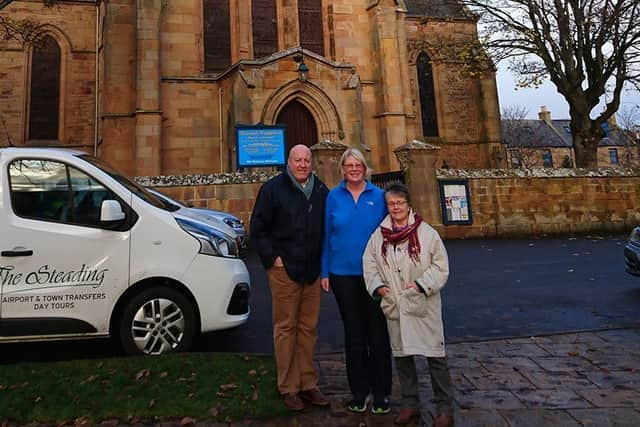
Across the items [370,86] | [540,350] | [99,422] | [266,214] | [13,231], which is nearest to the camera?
[99,422]

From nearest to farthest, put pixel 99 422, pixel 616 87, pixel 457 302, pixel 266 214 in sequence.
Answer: pixel 99 422 < pixel 266 214 < pixel 457 302 < pixel 616 87

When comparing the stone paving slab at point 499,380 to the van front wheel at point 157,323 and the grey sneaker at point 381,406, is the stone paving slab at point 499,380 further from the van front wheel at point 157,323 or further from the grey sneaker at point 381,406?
the van front wheel at point 157,323

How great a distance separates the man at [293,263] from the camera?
307 cm

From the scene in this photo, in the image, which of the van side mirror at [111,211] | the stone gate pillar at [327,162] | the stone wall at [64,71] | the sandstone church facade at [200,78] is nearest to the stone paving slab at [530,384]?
the van side mirror at [111,211]

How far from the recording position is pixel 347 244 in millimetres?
3021

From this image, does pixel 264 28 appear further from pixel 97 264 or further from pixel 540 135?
pixel 540 135

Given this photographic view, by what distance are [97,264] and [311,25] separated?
18.1 m

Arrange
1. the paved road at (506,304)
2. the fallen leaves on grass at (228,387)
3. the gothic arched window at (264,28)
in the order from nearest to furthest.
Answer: the fallen leaves on grass at (228,387) → the paved road at (506,304) → the gothic arched window at (264,28)

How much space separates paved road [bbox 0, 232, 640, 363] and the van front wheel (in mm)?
597

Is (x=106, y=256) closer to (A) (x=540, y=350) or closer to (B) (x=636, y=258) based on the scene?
(A) (x=540, y=350)

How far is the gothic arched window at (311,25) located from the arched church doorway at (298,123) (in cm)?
388

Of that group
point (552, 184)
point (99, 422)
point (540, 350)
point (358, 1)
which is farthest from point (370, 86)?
point (99, 422)

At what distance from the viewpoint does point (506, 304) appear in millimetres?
5996

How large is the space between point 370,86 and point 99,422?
729 inches
